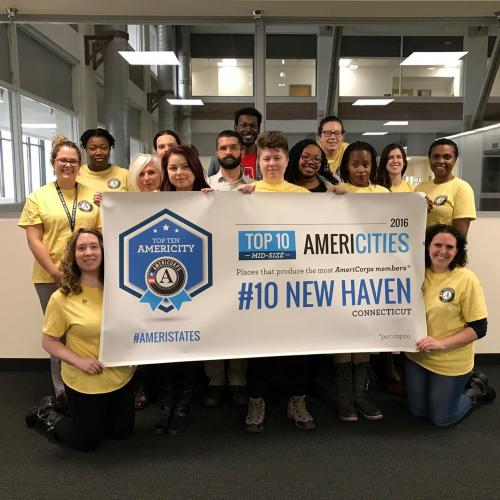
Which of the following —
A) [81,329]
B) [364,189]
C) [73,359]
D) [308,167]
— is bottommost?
[73,359]

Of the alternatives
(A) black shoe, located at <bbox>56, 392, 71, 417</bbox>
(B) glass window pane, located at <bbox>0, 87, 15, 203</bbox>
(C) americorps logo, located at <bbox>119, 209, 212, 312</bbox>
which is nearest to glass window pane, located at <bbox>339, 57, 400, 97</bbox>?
(C) americorps logo, located at <bbox>119, 209, 212, 312</bbox>

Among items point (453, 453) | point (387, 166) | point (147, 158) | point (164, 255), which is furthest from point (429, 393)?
point (147, 158)

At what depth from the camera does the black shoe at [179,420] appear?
2.47 m

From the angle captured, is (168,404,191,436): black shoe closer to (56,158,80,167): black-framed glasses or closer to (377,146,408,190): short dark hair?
(56,158,80,167): black-framed glasses

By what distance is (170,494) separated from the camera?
1.96m

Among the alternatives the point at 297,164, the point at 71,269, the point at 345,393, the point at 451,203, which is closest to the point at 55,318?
the point at 71,269

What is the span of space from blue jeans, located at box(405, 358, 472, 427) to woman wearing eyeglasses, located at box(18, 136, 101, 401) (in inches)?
77.9

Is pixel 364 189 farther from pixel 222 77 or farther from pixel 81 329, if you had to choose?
pixel 222 77

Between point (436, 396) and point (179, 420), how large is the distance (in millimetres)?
1397

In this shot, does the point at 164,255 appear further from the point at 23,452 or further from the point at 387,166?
the point at 387,166

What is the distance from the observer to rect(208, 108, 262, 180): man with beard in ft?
9.86

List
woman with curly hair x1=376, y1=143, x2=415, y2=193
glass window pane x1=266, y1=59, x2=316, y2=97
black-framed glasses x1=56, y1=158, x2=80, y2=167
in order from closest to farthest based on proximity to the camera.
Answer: black-framed glasses x1=56, y1=158, x2=80, y2=167
woman with curly hair x1=376, y1=143, x2=415, y2=193
glass window pane x1=266, y1=59, x2=316, y2=97

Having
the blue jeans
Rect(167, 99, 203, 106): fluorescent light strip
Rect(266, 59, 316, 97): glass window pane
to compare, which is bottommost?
the blue jeans

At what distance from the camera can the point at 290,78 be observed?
146 inches
